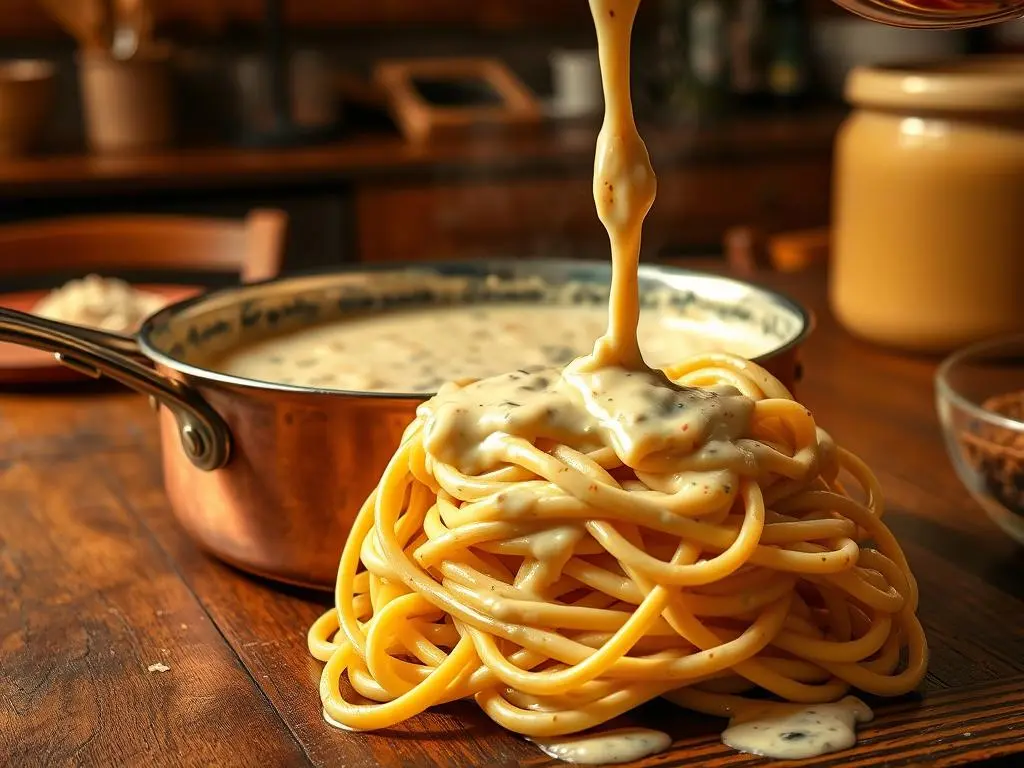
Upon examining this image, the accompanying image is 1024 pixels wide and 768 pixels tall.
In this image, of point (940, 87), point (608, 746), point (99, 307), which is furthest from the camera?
point (99, 307)

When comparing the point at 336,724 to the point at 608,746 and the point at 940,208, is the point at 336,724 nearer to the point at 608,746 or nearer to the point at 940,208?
the point at 608,746

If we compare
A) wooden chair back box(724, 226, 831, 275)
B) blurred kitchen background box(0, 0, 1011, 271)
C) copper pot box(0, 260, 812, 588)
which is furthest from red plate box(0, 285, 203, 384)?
blurred kitchen background box(0, 0, 1011, 271)

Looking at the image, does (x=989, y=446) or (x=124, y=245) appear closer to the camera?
(x=989, y=446)

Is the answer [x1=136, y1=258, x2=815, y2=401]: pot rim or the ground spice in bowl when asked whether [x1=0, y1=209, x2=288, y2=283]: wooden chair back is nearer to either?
[x1=136, y1=258, x2=815, y2=401]: pot rim

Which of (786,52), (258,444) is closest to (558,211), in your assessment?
(786,52)

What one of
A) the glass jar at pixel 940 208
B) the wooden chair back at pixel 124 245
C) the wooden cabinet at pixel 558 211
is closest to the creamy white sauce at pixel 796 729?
the glass jar at pixel 940 208
